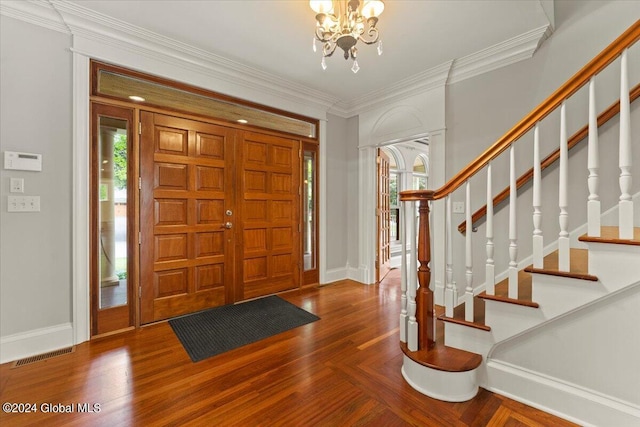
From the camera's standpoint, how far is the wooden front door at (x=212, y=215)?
2.67 m

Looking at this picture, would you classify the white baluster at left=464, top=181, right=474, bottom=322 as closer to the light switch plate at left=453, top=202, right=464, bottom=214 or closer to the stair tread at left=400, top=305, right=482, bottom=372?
the stair tread at left=400, top=305, right=482, bottom=372

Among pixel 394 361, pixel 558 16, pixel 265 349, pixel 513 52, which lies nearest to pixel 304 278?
pixel 265 349

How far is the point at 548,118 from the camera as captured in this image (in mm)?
2457

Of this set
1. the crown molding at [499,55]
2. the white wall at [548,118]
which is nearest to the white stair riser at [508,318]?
the white wall at [548,118]

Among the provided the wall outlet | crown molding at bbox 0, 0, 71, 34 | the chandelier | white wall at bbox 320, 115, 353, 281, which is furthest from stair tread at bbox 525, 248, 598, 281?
Result: crown molding at bbox 0, 0, 71, 34

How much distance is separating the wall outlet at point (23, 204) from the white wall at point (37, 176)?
33mm

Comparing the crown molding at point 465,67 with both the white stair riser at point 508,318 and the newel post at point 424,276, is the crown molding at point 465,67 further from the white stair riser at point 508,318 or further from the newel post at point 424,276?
the white stair riser at point 508,318

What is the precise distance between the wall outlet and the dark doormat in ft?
4.89

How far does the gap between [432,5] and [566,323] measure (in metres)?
2.41

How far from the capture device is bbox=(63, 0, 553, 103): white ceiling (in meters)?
2.14

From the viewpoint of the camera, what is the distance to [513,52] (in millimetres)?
2633

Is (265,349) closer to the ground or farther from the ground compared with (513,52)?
closer to the ground

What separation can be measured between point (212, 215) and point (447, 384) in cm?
264

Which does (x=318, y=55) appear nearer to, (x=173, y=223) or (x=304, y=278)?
(x=173, y=223)
